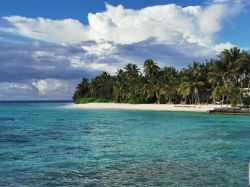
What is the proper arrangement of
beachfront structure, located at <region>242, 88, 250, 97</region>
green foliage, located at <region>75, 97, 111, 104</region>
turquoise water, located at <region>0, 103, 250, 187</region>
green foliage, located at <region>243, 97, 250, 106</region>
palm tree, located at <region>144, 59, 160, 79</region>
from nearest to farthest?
turquoise water, located at <region>0, 103, 250, 187</region> < green foliage, located at <region>243, 97, 250, 106</region> < beachfront structure, located at <region>242, 88, 250, 97</region> < palm tree, located at <region>144, 59, 160, 79</region> < green foliage, located at <region>75, 97, 111, 104</region>

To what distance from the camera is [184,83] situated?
9481cm

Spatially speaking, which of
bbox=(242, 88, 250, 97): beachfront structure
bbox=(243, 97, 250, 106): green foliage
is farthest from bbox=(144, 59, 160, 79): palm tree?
bbox=(243, 97, 250, 106): green foliage

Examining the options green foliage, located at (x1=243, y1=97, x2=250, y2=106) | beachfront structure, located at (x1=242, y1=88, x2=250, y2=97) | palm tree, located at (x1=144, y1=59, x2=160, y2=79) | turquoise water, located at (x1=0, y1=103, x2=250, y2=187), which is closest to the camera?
turquoise water, located at (x1=0, y1=103, x2=250, y2=187)

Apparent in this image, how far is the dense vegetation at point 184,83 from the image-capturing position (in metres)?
91.4

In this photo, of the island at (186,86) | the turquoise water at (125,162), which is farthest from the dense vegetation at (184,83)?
the turquoise water at (125,162)

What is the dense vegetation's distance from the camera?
91.4m

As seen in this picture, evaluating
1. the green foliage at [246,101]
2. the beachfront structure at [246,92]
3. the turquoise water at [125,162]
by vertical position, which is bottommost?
the turquoise water at [125,162]

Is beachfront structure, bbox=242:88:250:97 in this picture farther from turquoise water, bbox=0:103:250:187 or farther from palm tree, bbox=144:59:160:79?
turquoise water, bbox=0:103:250:187

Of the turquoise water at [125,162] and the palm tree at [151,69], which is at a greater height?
the palm tree at [151,69]

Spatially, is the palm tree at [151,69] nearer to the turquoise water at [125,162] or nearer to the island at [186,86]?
the island at [186,86]

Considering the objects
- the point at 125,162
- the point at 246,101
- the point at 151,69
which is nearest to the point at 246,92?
the point at 246,101

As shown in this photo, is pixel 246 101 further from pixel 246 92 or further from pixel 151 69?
pixel 151 69

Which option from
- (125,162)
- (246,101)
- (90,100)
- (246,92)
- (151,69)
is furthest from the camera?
(90,100)

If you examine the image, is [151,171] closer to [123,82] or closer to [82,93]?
[123,82]
